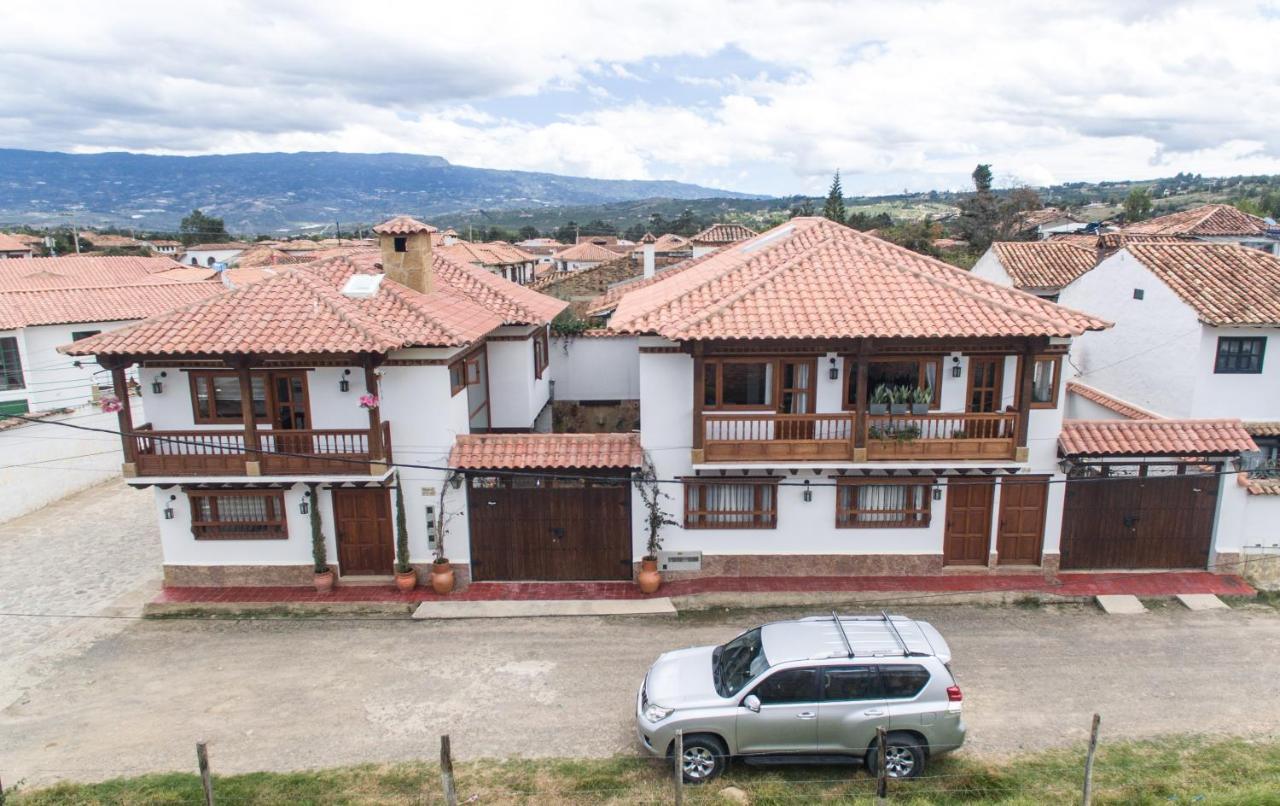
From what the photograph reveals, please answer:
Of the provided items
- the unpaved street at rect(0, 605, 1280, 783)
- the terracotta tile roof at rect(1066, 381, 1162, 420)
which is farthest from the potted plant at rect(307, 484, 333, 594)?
the terracotta tile roof at rect(1066, 381, 1162, 420)

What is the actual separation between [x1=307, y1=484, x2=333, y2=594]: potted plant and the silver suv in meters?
9.58

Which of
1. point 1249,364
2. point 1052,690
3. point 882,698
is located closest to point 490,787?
point 882,698

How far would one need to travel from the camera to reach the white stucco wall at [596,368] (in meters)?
28.1

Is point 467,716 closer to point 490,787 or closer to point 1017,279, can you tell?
point 490,787

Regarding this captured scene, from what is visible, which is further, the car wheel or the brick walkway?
the brick walkway

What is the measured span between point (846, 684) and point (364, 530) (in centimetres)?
1144

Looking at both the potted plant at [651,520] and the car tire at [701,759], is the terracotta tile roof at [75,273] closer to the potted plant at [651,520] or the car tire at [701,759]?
the potted plant at [651,520]

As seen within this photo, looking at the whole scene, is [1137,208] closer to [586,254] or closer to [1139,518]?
[586,254]

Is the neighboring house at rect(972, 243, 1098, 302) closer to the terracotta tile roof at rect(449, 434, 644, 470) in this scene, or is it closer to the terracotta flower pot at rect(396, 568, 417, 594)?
the terracotta tile roof at rect(449, 434, 644, 470)

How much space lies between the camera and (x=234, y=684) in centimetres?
1381

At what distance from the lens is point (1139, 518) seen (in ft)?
55.8

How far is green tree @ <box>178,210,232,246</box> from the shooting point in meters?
118

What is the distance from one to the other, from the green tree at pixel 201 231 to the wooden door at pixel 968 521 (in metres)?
124

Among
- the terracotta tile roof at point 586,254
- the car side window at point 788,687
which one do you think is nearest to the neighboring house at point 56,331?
the car side window at point 788,687
